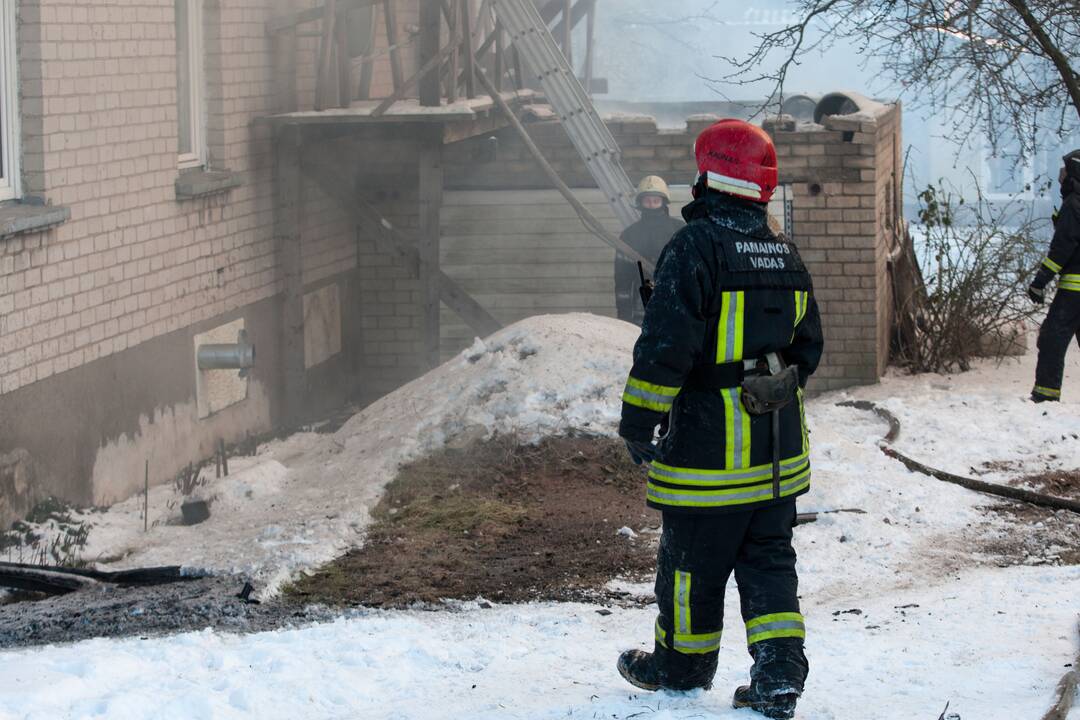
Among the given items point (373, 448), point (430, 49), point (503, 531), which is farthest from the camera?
point (430, 49)

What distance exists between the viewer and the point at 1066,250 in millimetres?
9961

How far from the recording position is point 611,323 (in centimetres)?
987

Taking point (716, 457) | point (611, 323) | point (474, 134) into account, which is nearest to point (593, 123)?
point (474, 134)

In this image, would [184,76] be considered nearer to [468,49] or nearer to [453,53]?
[453,53]

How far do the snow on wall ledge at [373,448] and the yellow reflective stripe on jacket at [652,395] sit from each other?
280cm

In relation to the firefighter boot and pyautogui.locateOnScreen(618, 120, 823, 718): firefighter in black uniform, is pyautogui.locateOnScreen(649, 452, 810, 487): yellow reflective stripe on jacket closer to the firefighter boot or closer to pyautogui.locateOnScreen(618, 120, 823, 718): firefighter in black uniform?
pyautogui.locateOnScreen(618, 120, 823, 718): firefighter in black uniform

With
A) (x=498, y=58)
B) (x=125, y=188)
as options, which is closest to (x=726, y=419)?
(x=125, y=188)

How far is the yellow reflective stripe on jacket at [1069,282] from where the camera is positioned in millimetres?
10094

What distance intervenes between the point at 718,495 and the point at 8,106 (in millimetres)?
5137

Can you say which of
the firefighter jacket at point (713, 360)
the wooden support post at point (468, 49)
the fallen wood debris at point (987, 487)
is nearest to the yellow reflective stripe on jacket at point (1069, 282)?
the fallen wood debris at point (987, 487)

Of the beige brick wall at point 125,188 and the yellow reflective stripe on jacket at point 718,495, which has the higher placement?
the beige brick wall at point 125,188

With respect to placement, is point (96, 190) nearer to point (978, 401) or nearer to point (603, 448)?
point (603, 448)

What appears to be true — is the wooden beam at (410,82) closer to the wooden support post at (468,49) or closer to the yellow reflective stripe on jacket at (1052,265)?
the wooden support post at (468,49)

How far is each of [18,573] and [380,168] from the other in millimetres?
7167
